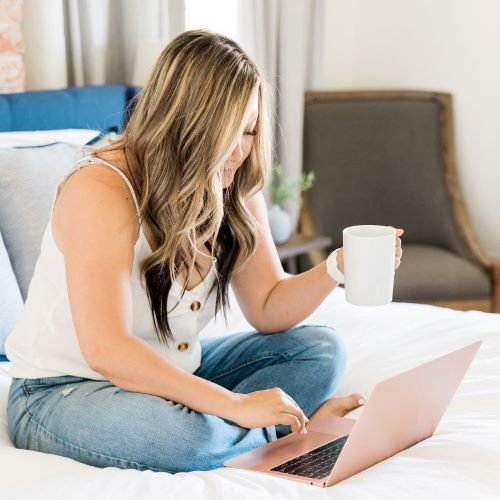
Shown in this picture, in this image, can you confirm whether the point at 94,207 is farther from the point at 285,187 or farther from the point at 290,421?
the point at 285,187

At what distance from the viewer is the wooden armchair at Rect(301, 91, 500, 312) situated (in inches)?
147

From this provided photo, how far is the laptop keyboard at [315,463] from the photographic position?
5.02 ft

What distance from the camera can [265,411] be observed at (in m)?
1.61

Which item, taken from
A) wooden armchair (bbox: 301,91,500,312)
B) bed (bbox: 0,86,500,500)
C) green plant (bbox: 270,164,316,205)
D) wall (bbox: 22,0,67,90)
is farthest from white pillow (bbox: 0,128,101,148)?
wooden armchair (bbox: 301,91,500,312)

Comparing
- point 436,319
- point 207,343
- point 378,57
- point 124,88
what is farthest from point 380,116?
point 207,343

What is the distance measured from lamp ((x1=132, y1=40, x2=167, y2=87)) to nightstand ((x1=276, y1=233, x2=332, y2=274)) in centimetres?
67

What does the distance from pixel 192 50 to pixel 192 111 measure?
11 cm

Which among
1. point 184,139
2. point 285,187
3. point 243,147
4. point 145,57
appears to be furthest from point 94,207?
point 285,187

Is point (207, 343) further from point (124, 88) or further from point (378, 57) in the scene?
point (378, 57)

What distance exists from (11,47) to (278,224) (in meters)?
0.97

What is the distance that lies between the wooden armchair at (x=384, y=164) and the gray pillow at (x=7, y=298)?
1701 millimetres

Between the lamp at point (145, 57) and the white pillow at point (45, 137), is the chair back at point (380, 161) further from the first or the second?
the white pillow at point (45, 137)

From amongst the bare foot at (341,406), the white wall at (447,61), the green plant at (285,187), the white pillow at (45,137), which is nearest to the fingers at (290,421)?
the bare foot at (341,406)

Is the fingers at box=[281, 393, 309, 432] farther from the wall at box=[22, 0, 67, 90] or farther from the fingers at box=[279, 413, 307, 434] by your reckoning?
the wall at box=[22, 0, 67, 90]
